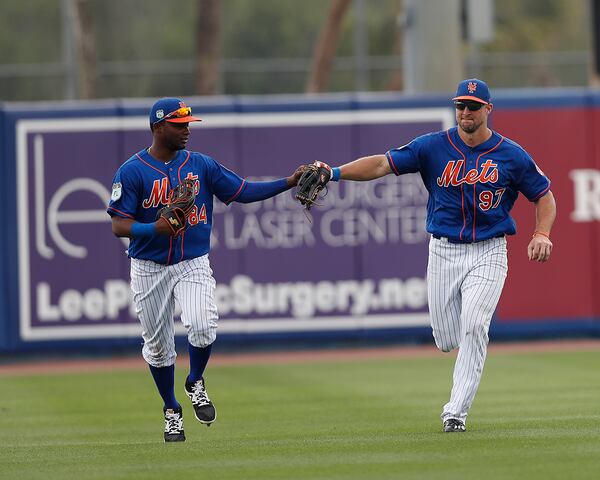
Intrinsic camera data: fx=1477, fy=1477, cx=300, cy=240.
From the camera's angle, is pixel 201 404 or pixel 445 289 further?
pixel 445 289

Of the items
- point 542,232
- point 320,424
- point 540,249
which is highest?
point 542,232

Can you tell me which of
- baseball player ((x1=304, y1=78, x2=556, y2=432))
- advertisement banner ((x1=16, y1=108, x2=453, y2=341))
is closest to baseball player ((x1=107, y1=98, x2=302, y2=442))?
baseball player ((x1=304, y1=78, x2=556, y2=432))

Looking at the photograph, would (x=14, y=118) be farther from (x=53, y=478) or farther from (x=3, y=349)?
(x=53, y=478)

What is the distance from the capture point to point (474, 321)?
30.0 feet

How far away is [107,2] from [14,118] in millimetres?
12995

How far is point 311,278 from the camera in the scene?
17031 mm

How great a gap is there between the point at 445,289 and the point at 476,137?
0.98m

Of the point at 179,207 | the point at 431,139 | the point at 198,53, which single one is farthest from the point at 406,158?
the point at 198,53

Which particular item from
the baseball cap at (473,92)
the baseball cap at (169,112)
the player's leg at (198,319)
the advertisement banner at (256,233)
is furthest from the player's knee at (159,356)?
the advertisement banner at (256,233)

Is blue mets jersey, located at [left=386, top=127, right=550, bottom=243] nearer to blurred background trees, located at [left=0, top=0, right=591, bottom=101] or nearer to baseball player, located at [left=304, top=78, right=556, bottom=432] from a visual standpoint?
baseball player, located at [left=304, top=78, right=556, bottom=432]

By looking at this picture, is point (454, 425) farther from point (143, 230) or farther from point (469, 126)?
point (143, 230)

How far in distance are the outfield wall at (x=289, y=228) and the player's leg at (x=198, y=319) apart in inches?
294

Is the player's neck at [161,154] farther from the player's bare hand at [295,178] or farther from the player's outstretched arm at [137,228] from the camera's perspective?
the player's bare hand at [295,178]

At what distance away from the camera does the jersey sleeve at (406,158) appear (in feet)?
31.2
